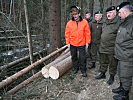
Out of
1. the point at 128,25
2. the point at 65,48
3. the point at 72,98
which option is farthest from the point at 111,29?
the point at 65,48

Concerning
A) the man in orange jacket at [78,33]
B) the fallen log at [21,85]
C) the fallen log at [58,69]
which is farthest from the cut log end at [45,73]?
the man in orange jacket at [78,33]

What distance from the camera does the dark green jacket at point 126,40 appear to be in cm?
385

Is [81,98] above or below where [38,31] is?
below

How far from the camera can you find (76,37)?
5.28 meters

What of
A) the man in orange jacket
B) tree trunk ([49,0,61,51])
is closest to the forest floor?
the man in orange jacket

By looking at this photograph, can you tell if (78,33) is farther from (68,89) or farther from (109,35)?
(68,89)

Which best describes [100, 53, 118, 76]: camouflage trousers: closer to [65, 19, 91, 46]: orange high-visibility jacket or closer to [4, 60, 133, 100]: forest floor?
[4, 60, 133, 100]: forest floor

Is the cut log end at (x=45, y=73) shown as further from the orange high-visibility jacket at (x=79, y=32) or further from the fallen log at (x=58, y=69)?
the orange high-visibility jacket at (x=79, y=32)

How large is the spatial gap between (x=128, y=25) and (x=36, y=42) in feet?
21.3

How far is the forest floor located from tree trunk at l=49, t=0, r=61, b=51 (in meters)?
1.99

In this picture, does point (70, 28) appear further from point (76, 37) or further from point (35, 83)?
point (35, 83)

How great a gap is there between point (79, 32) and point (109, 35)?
0.89 meters

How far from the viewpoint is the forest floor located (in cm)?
472

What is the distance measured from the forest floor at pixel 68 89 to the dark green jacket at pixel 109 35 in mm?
1081
